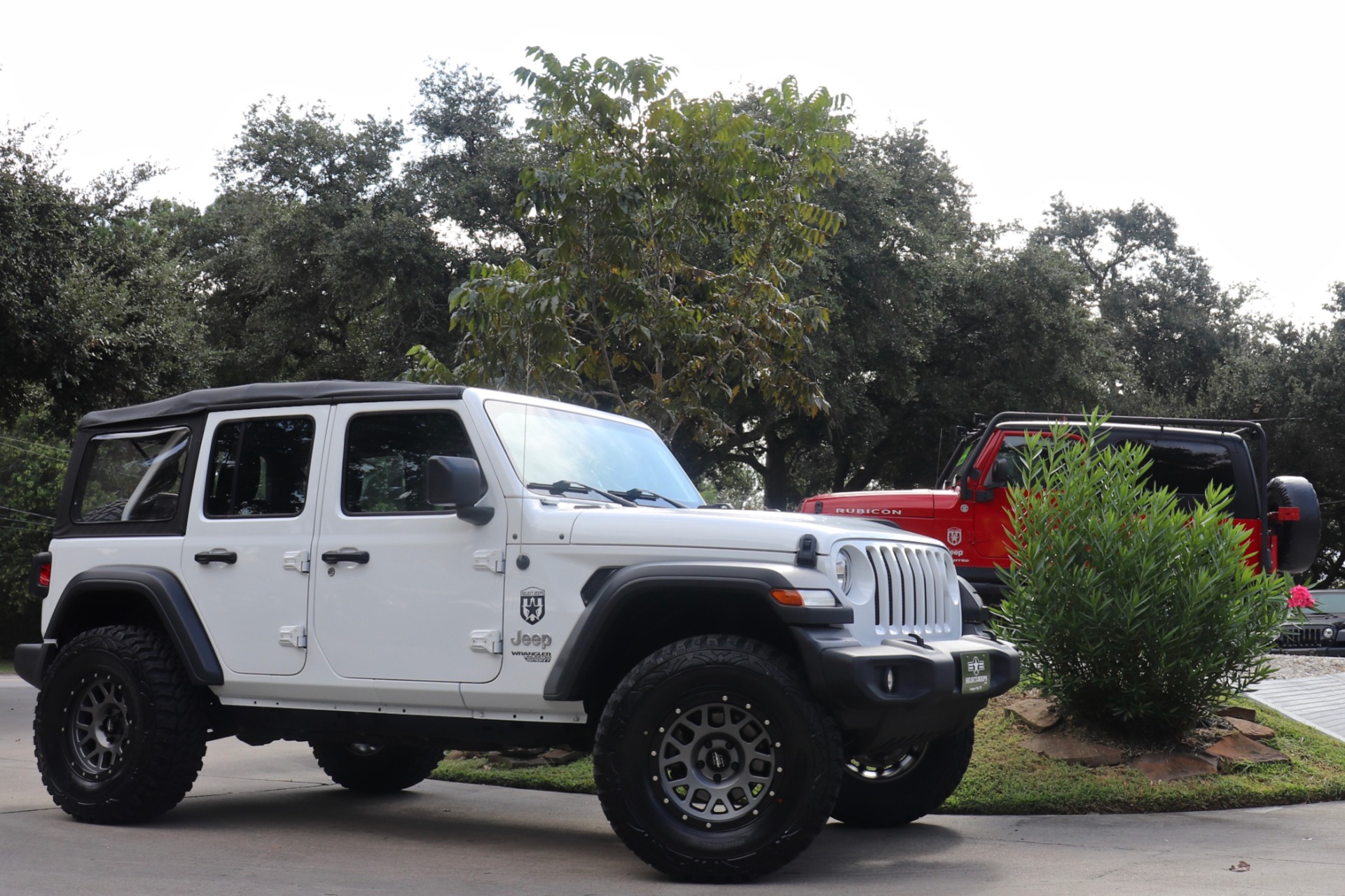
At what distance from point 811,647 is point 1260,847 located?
106 inches

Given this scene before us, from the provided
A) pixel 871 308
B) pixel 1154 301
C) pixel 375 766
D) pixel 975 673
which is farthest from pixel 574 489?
pixel 1154 301

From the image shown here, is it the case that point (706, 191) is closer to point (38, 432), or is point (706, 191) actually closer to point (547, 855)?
point (547, 855)

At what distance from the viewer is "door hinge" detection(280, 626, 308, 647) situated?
6273 mm

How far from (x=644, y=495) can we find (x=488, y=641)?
113 centimetres

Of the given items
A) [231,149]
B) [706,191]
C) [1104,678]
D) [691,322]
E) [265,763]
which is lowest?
[265,763]

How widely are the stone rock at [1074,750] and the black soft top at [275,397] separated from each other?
4339 mm

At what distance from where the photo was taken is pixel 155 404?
23.4 feet

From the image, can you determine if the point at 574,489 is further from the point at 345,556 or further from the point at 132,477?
the point at 132,477

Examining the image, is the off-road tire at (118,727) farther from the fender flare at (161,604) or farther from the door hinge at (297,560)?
the door hinge at (297,560)

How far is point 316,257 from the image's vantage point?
25500mm

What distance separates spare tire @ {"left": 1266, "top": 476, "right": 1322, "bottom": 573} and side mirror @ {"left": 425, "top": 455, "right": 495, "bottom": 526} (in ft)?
28.7

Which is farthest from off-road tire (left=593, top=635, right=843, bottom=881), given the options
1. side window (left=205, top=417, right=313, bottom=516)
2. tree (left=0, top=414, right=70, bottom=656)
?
tree (left=0, top=414, right=70, bottom=656)

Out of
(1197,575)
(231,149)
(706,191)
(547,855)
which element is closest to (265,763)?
(547,855)

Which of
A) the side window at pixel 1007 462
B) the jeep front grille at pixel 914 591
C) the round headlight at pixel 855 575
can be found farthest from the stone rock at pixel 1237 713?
the round headlight at pixel 855 575
